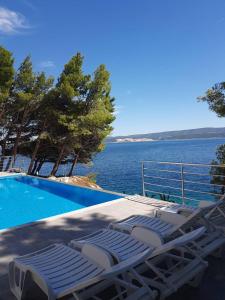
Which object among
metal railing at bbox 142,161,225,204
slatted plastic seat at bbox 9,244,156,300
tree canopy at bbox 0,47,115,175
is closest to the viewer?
slatted plastic seat at bbox 9,244,156,300

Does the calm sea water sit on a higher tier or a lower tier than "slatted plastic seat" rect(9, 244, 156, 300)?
lower

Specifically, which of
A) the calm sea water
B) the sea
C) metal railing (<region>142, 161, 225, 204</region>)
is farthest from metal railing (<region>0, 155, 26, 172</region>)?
the calm sea water

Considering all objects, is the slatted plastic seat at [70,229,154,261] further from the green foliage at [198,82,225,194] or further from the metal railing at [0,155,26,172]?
the metal railing at [0,155,26,172]

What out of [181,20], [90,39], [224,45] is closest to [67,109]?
[90,39]

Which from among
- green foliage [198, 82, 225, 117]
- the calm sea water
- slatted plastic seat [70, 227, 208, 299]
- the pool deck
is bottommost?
the calm sea water

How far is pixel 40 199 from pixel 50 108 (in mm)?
8906

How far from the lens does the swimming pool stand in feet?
24.0

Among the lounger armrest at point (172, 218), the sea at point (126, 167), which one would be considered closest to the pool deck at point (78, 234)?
the lounger armrest at point (172, 218)

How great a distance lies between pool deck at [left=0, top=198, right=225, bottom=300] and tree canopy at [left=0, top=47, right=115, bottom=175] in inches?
424

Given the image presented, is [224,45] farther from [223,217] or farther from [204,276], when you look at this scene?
[204,276]

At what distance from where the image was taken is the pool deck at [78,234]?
2.99 m

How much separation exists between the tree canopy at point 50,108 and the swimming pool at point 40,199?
6.22m

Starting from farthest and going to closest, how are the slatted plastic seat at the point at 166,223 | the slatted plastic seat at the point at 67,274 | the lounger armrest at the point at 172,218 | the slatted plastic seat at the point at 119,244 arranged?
the lounger armrest at the point at 172,218 < the slatted plastic seat at the point at 166,223 < the slatted plastic seat at the point at 119,244 < the slatted plastic seat at the point at 67,274

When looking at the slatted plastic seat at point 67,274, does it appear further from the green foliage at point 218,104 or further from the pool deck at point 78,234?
the green foliage at point 218,104
